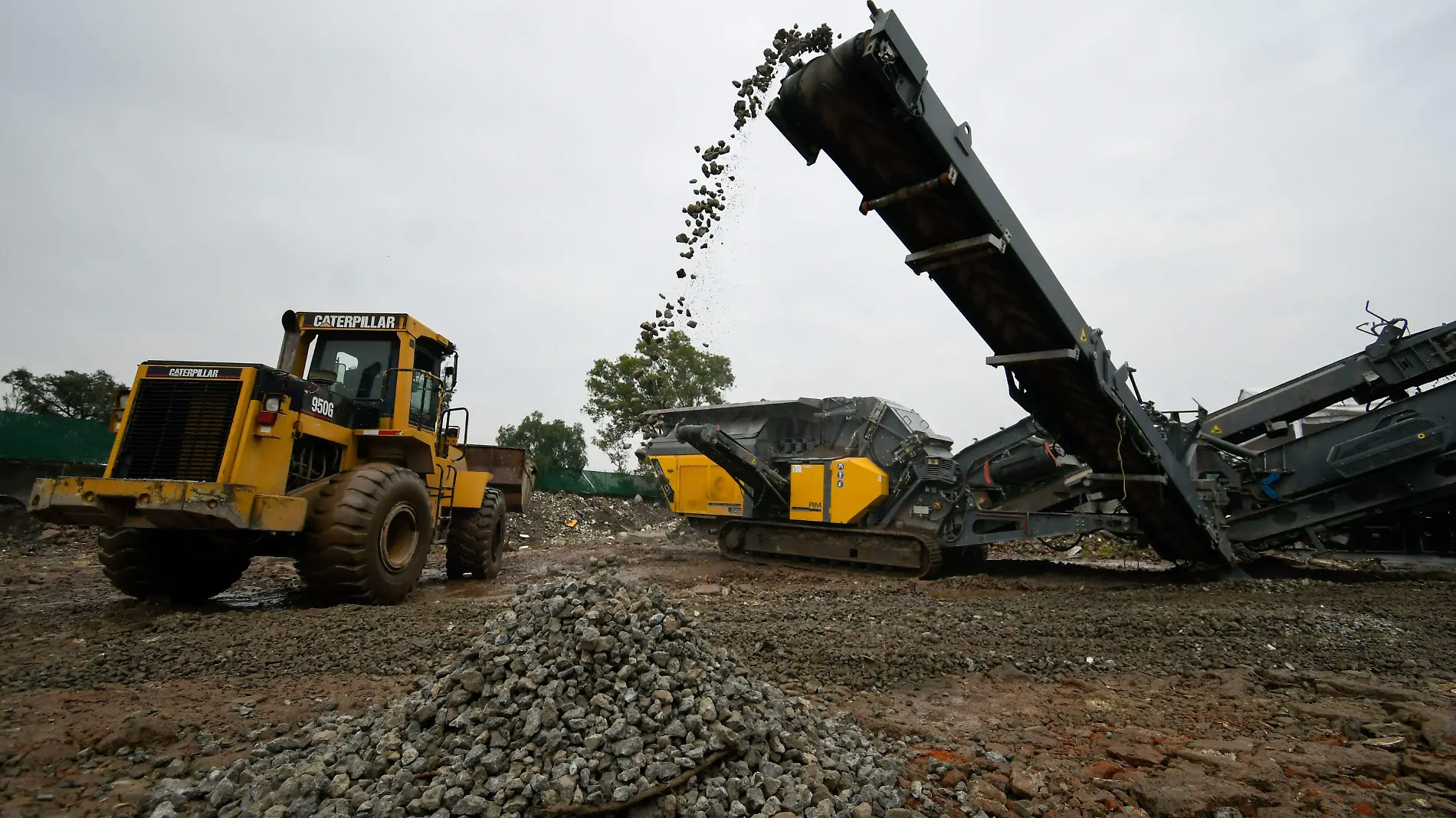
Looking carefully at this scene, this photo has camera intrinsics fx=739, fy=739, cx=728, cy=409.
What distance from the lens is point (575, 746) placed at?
246cm

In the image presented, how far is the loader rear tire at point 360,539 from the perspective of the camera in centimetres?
554

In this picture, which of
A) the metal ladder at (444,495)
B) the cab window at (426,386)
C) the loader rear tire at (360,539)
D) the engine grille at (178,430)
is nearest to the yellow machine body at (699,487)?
the metal ladder at (444,495)

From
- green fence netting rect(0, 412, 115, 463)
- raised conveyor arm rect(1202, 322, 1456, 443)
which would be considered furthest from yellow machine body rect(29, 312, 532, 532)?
raised conveyor arm rect(1202, 322, 1456, 443)

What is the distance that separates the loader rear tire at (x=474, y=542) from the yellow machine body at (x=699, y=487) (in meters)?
A: 3.84

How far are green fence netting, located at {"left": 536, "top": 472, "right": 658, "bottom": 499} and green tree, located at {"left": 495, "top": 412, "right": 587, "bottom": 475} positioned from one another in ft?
6.25

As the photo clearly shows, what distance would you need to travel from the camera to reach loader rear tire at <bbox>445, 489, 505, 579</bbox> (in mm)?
8438

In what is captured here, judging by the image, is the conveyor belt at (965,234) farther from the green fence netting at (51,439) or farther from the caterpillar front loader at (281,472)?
the green fence netting at (51,439)

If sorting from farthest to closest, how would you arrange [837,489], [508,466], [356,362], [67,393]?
[67,393] < [508,466] < [837,489] < [356,362]

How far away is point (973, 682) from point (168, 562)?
616 cm

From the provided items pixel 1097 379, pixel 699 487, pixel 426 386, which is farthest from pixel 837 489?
pixel 426 386

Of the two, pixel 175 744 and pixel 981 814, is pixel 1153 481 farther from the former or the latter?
pixel 175 744

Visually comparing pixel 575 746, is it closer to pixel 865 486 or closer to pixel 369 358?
pixel 369 358

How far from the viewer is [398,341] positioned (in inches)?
277

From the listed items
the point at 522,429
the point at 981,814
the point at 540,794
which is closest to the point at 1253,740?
the point at 981,814
